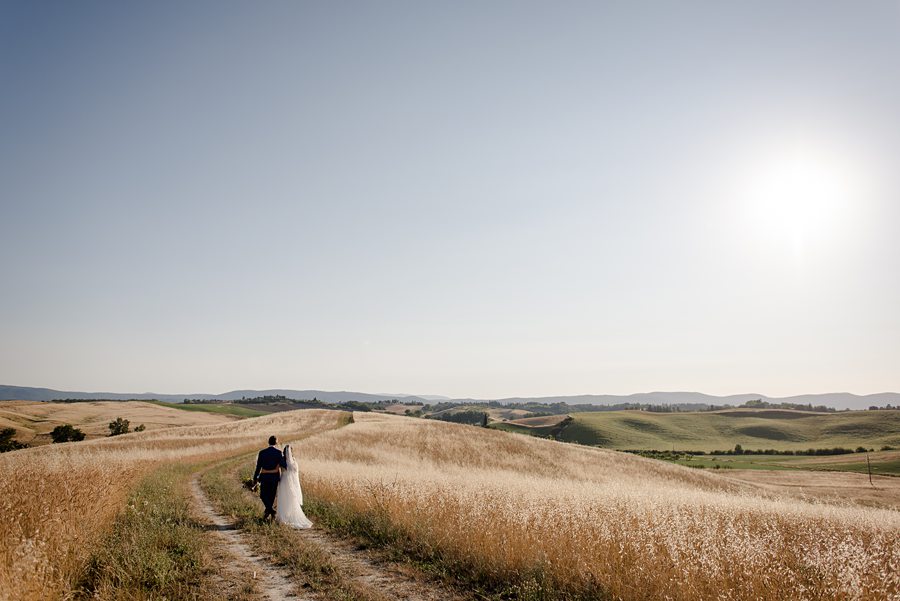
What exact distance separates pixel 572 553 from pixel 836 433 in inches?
6287

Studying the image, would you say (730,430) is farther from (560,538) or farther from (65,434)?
(560,538)

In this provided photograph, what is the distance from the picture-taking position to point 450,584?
8070 mm

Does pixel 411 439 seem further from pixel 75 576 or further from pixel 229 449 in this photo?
pixel 75 576

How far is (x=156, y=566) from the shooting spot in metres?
7.58

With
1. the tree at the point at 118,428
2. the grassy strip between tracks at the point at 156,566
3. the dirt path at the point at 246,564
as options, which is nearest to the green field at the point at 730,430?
the tree at the point at 118,428

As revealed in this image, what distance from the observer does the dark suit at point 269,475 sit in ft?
44.3

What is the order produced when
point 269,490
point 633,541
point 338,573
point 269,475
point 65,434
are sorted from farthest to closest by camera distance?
point 65,434
point 269,475
point 269,490
point 338,573
point 633,541

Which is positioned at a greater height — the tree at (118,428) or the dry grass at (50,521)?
the dry grass at (50,521)

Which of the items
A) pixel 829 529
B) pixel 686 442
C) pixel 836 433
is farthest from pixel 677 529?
pixel 836 433

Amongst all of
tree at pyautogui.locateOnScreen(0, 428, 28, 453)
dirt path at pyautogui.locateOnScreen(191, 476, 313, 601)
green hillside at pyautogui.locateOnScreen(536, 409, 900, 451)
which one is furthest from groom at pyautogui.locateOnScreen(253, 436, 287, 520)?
green hillside at pyautogui.locateOnScreen(536, 409, 900, 451)

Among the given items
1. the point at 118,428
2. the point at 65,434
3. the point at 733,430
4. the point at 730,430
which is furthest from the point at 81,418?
the point at 733,430

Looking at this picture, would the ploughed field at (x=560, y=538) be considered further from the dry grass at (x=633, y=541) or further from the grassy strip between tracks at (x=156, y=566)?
the grassy strip between tracks at (x=156, y=566)

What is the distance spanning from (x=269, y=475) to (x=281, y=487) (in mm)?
770

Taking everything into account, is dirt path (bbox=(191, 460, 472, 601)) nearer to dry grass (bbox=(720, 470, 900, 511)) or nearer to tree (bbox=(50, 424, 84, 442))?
dry grass (bbox=(720, 470, 900, 511))
